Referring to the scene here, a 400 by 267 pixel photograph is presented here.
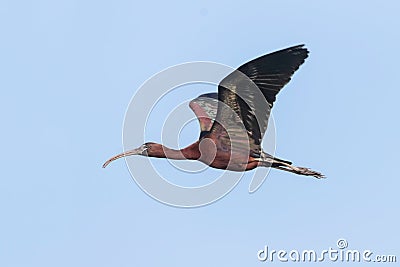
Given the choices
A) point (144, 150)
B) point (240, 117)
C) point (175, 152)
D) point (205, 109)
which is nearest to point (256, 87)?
point (240, 117)

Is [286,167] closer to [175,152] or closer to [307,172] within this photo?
[307,172]

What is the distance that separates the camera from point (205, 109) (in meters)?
26.5

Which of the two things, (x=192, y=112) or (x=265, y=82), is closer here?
(x=265, y=82)

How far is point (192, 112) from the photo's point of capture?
26.7m

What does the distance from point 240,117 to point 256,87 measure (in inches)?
38.5

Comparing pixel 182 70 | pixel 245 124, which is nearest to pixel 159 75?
pixel 182 70

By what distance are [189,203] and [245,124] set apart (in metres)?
2.58

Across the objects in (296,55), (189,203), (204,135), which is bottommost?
(189,203)

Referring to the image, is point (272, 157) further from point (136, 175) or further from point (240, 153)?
point (136, 175)

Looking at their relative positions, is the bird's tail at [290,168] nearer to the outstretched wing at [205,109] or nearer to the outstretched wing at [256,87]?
the outstretched wing at [256,87]

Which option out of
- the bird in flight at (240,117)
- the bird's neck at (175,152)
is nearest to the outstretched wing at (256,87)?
the bird in flight at (240,117)

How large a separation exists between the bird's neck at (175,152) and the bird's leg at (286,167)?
165 cm

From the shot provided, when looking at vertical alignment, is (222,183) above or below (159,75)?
below

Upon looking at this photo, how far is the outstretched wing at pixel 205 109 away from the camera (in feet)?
86.1
